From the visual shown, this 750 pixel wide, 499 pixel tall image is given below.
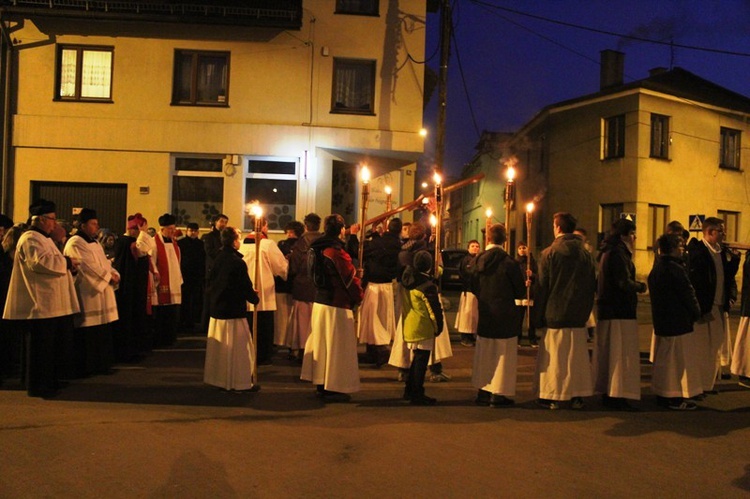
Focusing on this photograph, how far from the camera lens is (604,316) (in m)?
8.41

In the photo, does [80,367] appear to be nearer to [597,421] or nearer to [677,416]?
[597,421]

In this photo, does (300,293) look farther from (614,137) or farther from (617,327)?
(614,137)

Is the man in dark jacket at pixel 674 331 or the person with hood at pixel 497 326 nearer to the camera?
the person with hood at pixel 497 326

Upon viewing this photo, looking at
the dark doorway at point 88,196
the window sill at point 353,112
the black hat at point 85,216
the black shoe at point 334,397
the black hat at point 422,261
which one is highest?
the window sill at point 353,112

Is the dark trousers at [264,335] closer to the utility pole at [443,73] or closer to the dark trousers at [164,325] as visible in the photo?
the dark trousers at [164,325]

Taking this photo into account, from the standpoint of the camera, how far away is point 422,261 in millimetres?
8359

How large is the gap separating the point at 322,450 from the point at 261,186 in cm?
1394

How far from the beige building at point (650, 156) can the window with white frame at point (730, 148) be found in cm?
4

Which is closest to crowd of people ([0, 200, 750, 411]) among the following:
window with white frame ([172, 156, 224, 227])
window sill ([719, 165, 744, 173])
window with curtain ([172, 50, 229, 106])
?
window with white frame ([172, 156, 224, 227])

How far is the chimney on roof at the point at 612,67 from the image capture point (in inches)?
1303

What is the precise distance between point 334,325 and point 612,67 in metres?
29.0

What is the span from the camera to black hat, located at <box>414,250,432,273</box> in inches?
329

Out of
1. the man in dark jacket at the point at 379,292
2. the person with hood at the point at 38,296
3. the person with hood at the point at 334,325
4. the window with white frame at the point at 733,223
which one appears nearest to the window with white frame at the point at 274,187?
the man in dark jacket at the point at 379,292

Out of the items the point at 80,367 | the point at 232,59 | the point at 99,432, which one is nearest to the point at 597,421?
the point at 99,432
